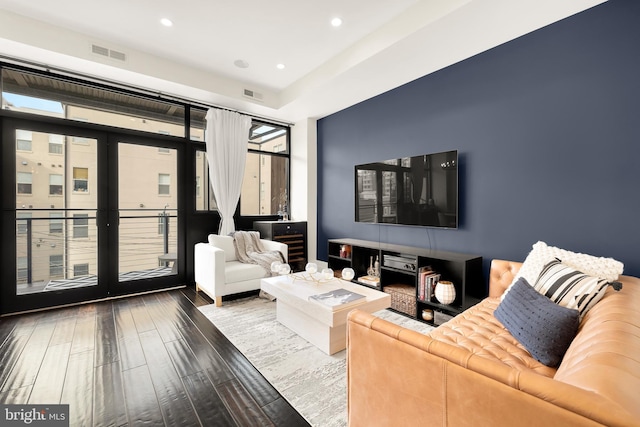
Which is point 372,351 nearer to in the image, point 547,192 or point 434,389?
point 434,389

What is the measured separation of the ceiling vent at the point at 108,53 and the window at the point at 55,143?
3.63 ft

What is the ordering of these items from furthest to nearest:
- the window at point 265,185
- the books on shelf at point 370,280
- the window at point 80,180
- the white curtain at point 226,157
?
the window at point 265,185 < the white curtain at point 226,157 < the books on shelf at point 370,280 < the window at point 80,180

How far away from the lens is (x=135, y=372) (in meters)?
2.04

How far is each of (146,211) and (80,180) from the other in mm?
795

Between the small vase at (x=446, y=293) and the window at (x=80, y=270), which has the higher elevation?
the window at (x=80, y=270)

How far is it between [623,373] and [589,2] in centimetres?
282

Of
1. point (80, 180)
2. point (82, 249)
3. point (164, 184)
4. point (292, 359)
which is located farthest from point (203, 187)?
point (292, 359)

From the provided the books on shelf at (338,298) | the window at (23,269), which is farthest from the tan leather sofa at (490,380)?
the window at (23,269)

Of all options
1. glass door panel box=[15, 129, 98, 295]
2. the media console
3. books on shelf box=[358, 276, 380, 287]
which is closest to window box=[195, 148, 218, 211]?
glass door panel box=[15, 129, 98, 295]

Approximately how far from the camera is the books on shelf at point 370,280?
353cm

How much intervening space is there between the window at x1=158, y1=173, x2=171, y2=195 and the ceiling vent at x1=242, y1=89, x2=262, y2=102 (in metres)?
1.66

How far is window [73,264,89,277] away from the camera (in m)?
3.43

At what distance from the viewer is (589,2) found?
2.16 metres

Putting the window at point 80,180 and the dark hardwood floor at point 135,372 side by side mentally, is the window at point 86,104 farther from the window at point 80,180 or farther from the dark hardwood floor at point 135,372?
the dark hardwood floor at point 135,372
